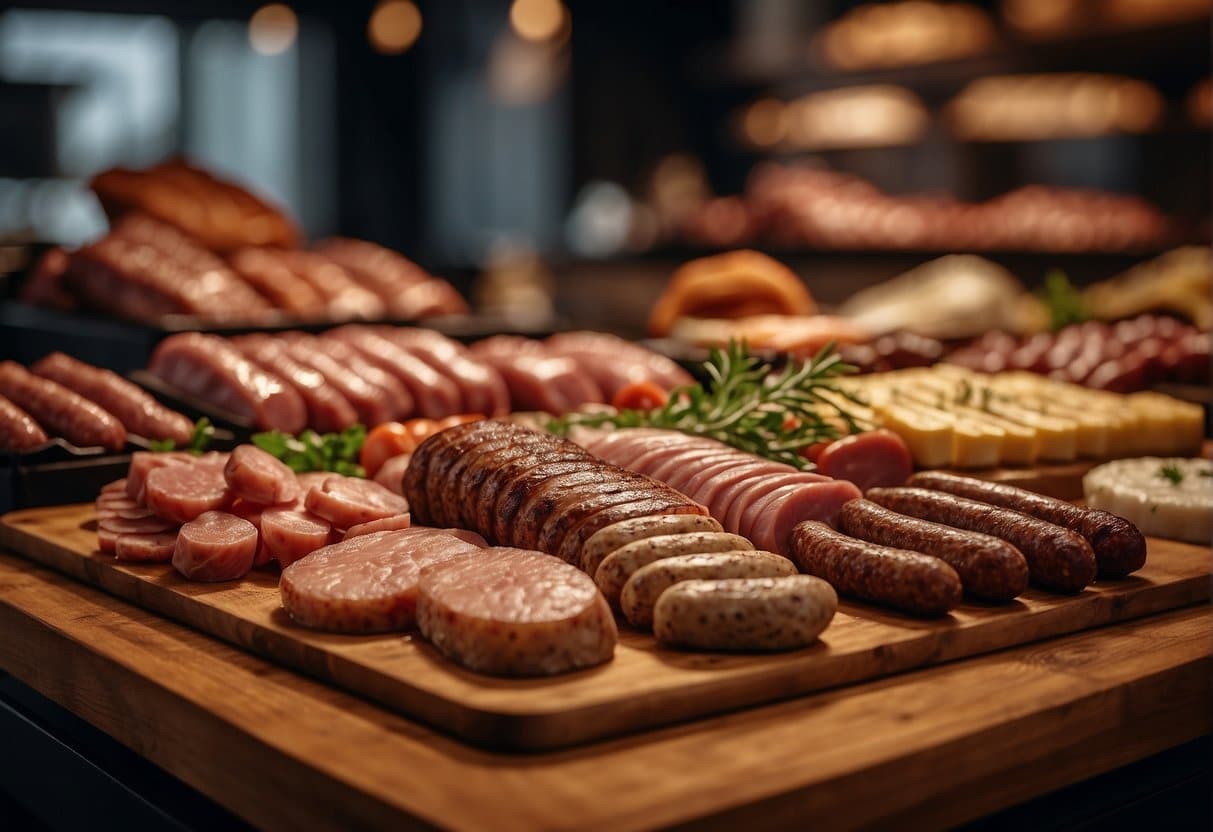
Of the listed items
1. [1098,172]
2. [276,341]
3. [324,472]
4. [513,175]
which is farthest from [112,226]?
[513,175]

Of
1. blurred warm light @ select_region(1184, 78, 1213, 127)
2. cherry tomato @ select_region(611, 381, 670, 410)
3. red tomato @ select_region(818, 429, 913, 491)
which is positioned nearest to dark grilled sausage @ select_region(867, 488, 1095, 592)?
red tomato @ select_region(818, 429, 913, 491)

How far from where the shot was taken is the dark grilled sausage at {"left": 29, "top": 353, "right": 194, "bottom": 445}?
3535 mm

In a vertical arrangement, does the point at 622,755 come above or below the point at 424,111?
below

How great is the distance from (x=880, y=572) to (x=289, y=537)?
1.15 m

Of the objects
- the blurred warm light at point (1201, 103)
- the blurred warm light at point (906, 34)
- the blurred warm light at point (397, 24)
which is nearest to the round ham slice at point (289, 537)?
the blurred warm light at point (397, 24)

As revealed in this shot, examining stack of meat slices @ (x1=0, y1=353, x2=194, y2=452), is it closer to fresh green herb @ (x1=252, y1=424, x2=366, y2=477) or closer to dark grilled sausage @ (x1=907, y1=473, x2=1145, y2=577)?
fresh green herb @ (x1=252, y1=424, x2=366, y2=477)

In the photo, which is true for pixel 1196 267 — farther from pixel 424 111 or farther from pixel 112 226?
pixel 424 111

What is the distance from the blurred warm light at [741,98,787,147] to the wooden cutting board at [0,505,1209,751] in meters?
10.3

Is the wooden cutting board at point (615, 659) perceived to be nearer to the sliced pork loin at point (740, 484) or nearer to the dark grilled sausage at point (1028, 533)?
the dark grilled sausage at point (1028, 533)

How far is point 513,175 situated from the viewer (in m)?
14.9

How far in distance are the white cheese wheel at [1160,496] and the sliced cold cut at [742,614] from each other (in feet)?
4.42

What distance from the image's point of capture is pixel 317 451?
11.0 ft

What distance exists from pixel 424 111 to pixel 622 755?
1388cm

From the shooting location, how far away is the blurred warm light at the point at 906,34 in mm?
10469
